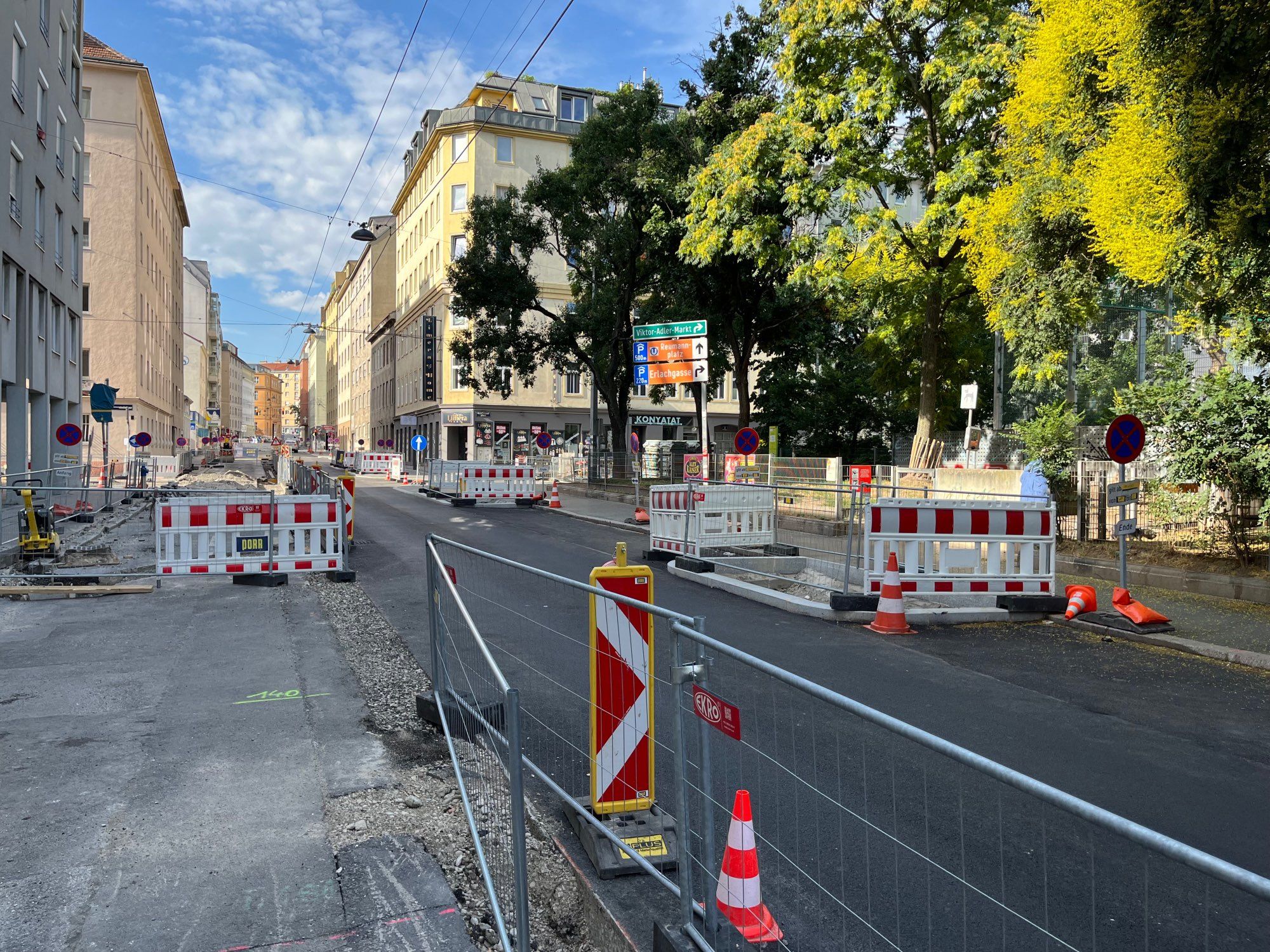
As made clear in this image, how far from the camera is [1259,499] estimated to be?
13.1 m

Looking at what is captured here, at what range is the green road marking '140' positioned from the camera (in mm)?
6766

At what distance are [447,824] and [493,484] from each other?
26418 millimetres

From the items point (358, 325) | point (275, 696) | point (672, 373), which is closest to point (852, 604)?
point (275, 696)

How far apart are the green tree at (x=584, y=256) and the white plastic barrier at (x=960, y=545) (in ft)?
71.0

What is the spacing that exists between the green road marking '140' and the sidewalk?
20mm

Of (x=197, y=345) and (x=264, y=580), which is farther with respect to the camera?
(x=197, y=345)

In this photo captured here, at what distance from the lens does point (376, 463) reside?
58594 millimetres

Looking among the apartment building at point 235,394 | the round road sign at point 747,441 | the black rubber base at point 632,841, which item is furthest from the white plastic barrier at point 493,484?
the apartment building at point 235,394

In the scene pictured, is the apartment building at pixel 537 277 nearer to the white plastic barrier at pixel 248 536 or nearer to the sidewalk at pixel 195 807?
the white plastic barrier at pixel 248 536

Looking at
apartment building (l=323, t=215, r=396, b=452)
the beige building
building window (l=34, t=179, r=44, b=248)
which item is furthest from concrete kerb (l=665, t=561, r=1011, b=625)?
apartment building (l=323, t=215, r=396, b=452)

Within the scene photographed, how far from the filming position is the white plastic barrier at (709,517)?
584 inches

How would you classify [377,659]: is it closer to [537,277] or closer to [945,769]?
[945,769]

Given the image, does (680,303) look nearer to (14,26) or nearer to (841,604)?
(14,26)

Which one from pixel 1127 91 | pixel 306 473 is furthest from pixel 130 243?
pixel 1127 91
